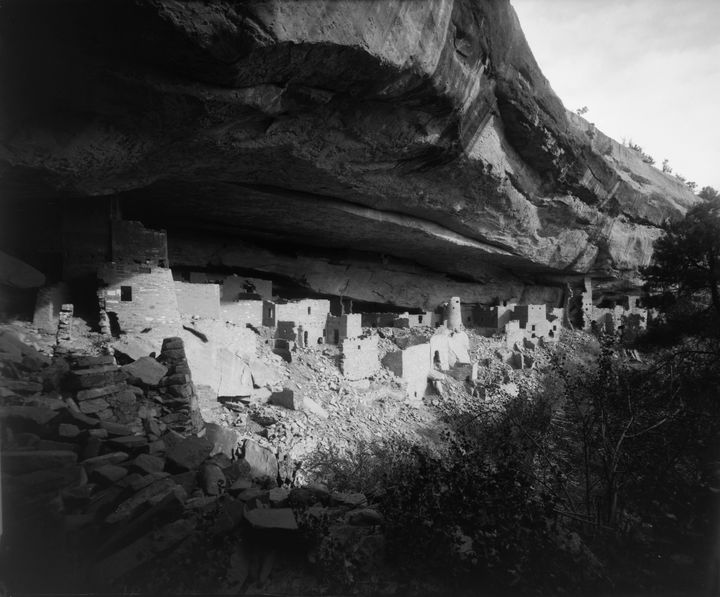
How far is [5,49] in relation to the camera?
12.2 ft

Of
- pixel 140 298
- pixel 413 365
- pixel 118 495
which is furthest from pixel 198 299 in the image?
pixel 118 495

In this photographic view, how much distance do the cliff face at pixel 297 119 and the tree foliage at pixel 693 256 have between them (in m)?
3.78

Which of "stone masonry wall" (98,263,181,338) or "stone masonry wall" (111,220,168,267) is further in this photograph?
"stone masonry wall" (111,220,168,267)

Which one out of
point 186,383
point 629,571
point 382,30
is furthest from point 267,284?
point 629,571

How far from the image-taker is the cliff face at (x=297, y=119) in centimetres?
394

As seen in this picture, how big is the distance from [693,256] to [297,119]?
6.80 metres

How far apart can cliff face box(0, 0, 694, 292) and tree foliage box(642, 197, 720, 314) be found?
3776mm

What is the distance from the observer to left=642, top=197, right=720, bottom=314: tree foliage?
638 centimetres

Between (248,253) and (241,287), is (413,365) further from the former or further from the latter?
(248,253)

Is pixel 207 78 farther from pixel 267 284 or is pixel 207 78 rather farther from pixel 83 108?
pixel 267 284

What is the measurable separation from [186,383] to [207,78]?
3594mm

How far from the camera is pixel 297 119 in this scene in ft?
19.8

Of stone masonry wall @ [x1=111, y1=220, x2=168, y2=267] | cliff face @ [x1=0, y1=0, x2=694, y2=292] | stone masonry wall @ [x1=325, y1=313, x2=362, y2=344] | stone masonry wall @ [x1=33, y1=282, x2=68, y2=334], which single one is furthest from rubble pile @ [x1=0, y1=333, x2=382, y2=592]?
stone masonry wall @ [x1=325, y1=313, x2=362, y2=344]

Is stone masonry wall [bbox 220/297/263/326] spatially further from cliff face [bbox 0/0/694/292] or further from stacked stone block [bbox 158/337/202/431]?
stacked stone block [bbox 158/337/202/431]
